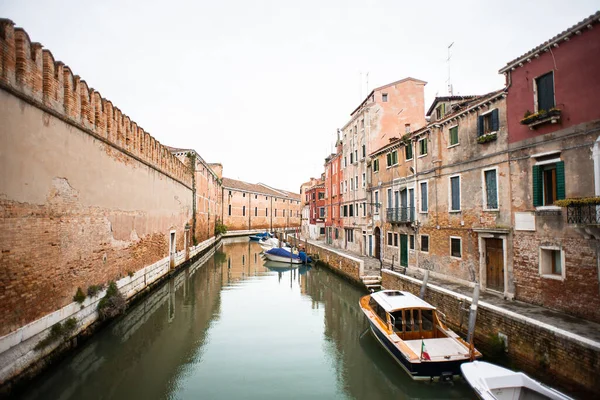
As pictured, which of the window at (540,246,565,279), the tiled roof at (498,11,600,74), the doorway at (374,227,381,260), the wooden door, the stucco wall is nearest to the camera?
the stucco wall

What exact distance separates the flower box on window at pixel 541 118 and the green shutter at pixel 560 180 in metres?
0.96

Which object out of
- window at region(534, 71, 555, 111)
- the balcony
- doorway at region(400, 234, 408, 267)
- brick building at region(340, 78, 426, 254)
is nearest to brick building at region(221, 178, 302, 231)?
→ brick building at region(340, 78, 426, 254)

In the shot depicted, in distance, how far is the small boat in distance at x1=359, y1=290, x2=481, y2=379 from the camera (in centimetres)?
629

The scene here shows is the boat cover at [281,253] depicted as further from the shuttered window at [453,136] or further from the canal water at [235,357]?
the shuttered window at [453,136]

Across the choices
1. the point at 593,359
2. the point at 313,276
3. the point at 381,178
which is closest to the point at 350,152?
the point at 381,178

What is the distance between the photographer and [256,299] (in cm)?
1355

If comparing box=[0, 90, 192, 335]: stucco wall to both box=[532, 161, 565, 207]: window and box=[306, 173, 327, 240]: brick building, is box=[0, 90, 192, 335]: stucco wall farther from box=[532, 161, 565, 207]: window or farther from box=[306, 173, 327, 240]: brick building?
box=[306, 173, 327, 240]: brick building

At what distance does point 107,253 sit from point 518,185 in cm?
1086

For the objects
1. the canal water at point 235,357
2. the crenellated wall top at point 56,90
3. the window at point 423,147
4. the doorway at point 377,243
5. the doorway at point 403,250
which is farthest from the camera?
the doorway at point 377,243

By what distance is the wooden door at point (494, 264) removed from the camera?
30.8ft

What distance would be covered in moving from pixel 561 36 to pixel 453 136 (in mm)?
4175

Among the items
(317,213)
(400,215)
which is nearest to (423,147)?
(400,215)

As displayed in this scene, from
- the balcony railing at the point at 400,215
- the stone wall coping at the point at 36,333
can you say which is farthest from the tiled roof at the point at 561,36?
the stone wall coping at the point at 36,333

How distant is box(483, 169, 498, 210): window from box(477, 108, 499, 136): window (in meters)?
1.13
